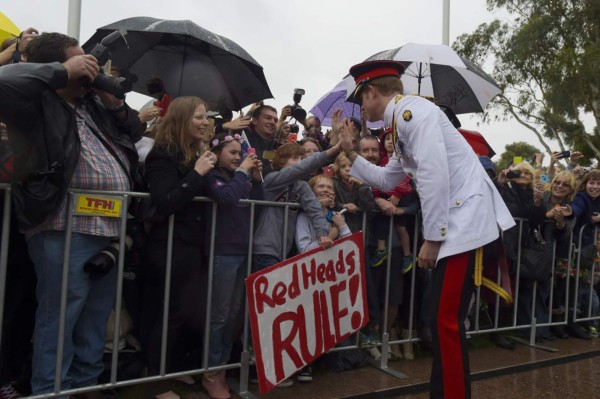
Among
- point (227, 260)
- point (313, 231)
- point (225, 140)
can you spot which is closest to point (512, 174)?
point (313, 231)

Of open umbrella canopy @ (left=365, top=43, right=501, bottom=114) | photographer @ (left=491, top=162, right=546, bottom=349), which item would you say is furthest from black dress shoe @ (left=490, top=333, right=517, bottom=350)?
open umbrella canopy @ (left=365, top=43, right=501, bottom=114)

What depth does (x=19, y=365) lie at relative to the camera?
305cm

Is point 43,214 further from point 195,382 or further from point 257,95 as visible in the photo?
point 257,95

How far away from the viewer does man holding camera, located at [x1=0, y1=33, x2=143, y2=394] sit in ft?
8.43

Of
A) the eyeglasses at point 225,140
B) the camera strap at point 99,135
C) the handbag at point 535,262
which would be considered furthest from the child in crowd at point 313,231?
the handbag at point 535,262

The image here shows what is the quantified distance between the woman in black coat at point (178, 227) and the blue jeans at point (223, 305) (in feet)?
0.27

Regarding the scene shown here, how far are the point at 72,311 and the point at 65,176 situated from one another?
75 cm

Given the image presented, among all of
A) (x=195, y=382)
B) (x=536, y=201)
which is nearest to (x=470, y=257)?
(x=195, y=382)

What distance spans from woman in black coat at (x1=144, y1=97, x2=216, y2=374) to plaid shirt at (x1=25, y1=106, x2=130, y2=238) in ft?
0.80

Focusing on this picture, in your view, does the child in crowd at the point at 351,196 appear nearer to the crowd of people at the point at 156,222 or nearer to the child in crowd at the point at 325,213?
the crowd of people at the point at 156,222

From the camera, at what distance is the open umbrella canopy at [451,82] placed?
6.05m

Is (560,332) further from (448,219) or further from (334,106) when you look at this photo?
(334,106)

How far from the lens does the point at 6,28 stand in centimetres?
403

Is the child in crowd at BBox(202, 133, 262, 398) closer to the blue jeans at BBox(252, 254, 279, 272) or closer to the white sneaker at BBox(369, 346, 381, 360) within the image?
the blue jeans at BBox(252, 254, 279, 272)
